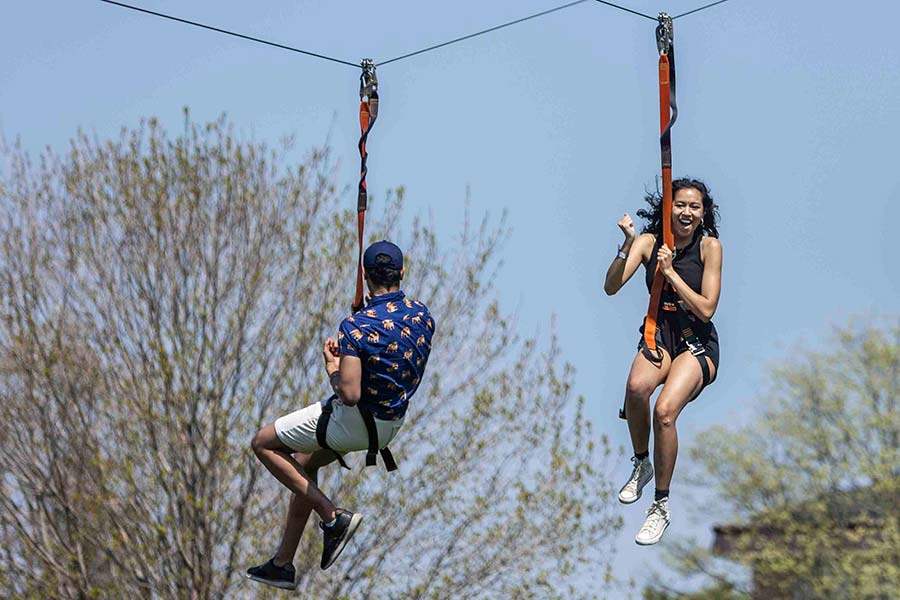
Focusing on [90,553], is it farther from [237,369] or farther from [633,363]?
[633,363]

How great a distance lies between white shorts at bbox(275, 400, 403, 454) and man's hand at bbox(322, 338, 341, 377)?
164mm

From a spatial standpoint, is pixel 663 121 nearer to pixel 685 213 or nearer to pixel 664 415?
pixel 685 213

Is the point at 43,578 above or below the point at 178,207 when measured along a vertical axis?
below

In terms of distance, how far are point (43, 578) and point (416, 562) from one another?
177 inches

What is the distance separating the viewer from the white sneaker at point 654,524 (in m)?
8.01

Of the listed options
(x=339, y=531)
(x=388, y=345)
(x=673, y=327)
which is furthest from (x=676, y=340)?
(x=339, y=531)

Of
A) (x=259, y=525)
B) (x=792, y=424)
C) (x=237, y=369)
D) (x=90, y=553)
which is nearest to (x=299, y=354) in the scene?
(x=237, y=369)

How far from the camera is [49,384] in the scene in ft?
65.3

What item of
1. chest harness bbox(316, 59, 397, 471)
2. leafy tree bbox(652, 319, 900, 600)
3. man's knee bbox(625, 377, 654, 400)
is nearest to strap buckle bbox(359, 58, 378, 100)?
chest harness bbox(316, 59, 397, 471)

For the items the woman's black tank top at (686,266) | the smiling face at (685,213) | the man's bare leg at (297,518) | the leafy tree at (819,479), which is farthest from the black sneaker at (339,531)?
the leafy tree at (819,479)

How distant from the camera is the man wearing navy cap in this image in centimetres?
778

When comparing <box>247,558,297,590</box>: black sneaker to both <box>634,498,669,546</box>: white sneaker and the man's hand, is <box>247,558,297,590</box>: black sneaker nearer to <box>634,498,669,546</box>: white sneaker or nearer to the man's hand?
the man's hand

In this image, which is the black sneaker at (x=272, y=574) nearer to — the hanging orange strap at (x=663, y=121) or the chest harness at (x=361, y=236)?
the chest harness at (x=361, y=236)

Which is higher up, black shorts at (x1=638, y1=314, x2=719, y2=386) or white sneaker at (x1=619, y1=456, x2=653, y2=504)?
black shorts at (x1=638, y1=314, x2=719, y2=386)
